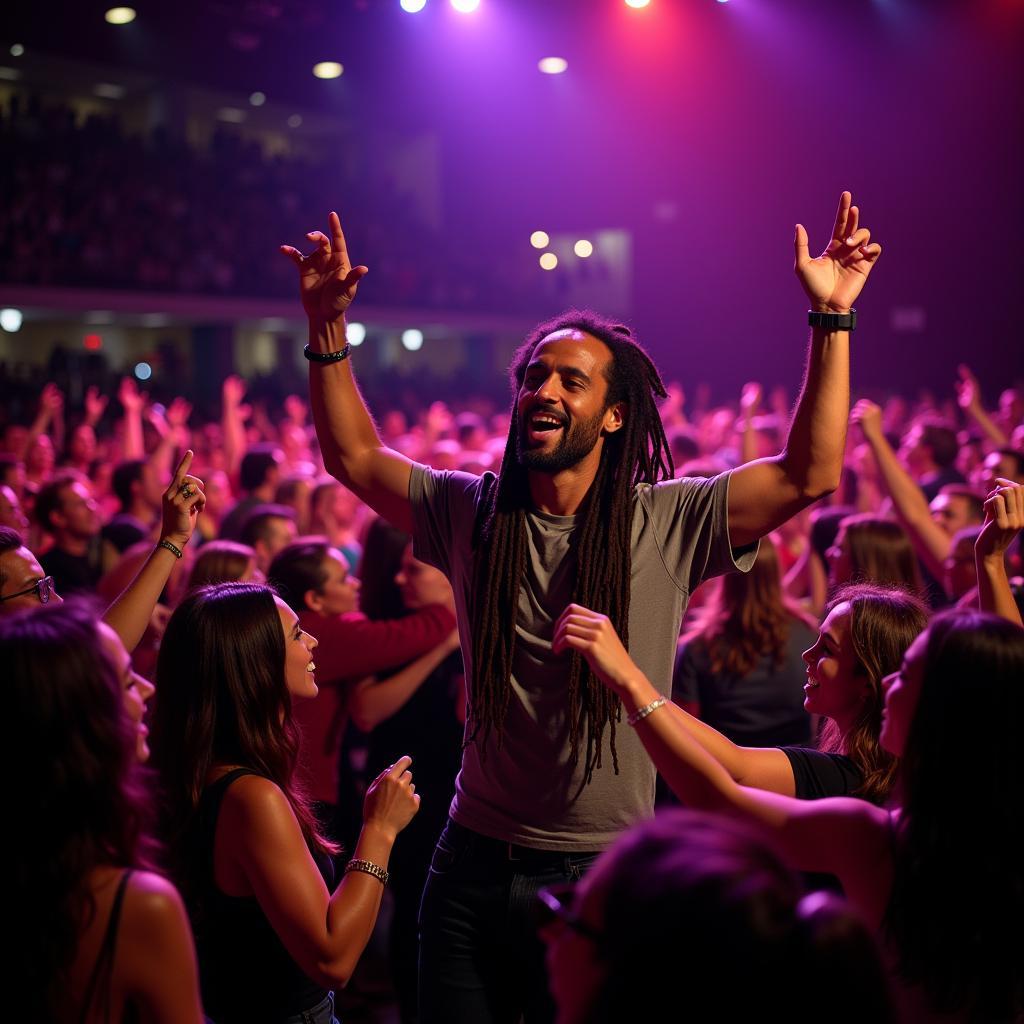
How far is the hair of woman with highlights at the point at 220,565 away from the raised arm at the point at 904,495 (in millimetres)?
2380

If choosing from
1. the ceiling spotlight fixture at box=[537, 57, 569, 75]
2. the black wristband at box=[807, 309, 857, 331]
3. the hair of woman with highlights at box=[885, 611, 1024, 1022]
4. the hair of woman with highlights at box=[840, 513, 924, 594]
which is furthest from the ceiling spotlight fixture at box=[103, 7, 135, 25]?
the hair of woman with highlights at box=[885, 611, 1024, 1022]

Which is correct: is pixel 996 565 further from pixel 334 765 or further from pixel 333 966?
pixel 334 765

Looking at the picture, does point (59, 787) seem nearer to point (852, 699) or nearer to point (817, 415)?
point (817, 415)

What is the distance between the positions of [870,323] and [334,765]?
16586 mm

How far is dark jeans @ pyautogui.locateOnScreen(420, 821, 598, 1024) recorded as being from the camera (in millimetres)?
2118

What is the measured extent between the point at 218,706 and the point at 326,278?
0.89 metres

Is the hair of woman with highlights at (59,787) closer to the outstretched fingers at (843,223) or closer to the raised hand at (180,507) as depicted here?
the raised hand at (180,507)

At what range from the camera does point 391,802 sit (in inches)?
81.4

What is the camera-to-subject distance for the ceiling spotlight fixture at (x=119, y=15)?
13.6 meters

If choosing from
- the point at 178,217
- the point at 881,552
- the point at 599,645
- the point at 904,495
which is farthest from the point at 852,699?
the point at 178,217

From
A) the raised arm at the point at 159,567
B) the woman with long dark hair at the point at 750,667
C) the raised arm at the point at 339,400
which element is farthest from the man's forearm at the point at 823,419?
the woman with long dark hair at the point at 750,667

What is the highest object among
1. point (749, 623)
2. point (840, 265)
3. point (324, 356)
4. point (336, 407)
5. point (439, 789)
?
point (840, 265)

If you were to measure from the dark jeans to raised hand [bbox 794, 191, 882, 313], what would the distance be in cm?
114

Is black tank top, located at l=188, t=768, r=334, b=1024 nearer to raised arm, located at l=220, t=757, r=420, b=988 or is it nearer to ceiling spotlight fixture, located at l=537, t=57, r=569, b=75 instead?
raised arm, located at l=220, t=757, r=420, b=988
